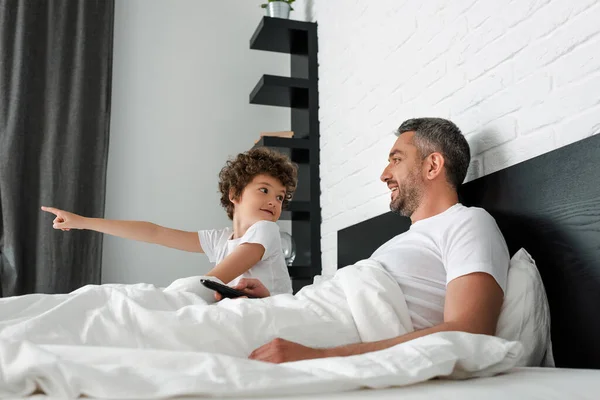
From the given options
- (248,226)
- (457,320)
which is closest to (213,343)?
(457,320)

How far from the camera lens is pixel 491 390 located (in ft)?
2.85

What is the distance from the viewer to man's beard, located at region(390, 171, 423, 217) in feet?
5.99

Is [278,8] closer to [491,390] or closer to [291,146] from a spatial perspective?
[291,146]

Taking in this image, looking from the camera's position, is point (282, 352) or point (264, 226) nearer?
point (282, 352)

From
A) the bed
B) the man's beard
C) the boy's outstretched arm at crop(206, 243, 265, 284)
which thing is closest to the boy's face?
the boy's outstretched arm at crop(206, 243, 265, 284)

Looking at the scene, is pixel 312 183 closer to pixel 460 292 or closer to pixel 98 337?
pixel 460 292

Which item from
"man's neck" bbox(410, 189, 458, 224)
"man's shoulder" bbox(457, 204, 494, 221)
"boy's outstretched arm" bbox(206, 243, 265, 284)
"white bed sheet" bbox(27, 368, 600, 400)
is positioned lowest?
"white bed sheet" bbox(27, 368, 600, 400)

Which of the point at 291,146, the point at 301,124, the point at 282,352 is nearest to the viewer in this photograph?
the point at 282,352

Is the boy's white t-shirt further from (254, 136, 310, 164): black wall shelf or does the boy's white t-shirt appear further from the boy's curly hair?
(254, 136, 310, 164): black wall shelf

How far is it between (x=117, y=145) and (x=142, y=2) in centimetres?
91

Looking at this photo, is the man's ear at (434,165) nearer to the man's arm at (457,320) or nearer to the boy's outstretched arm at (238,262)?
the man's arm at (457,320)

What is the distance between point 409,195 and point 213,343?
880 millimetres

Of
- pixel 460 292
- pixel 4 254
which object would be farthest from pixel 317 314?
pixel 4 254

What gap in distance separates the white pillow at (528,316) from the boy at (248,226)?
0.93 meters
